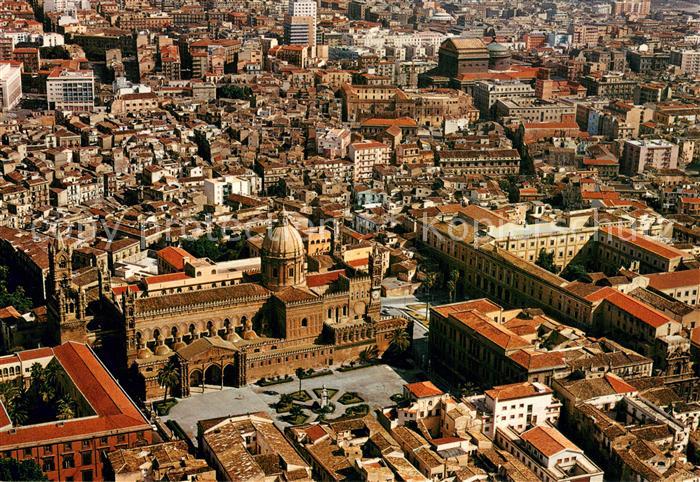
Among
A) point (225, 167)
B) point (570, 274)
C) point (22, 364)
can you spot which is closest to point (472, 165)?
point (225, 167)

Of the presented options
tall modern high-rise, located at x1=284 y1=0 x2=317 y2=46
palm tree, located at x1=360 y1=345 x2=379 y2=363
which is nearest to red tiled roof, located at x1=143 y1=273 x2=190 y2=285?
palm tree, located at x1=360 y1=345 x2=379 y2=363

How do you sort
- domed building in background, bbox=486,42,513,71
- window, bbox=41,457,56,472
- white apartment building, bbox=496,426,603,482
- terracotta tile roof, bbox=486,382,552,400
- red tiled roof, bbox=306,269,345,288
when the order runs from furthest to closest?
domed building in background, bbox=486,42,513,71 → red tiled roof, bbox=306,269,345,288 → terracotta tile roof, bbox=486,382,552,400 → window, bbox=41,457,56,472 → white apartment building, bbox=496,426,603,482

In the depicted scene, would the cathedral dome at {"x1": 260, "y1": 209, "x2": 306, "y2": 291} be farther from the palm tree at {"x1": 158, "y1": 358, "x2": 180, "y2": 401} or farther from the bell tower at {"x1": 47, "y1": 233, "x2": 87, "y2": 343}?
the bell tower at {"x1": 47, "y1": 233, "x2": 87, "y2": 343}

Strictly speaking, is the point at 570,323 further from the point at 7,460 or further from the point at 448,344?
the point at 7,460

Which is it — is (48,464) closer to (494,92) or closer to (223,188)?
(223,188)

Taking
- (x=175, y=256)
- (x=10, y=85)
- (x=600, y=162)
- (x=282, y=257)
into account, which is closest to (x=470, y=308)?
(x=282, y=257)
